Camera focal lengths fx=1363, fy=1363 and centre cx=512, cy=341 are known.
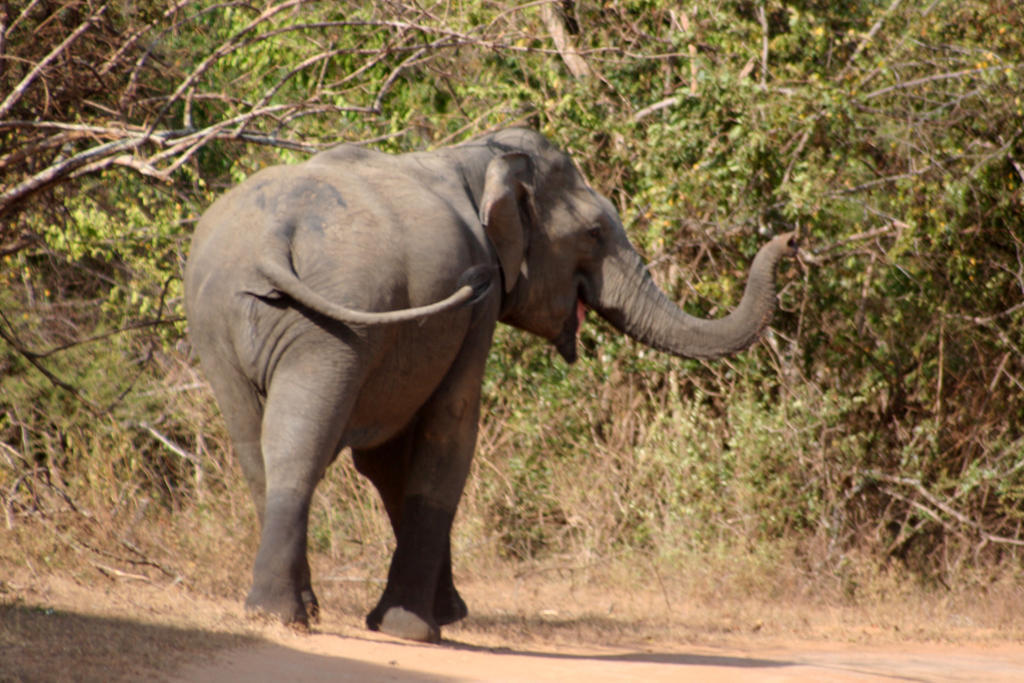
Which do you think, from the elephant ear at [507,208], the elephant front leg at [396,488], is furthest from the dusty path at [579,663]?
the elephant ear at [507,208]

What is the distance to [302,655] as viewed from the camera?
5262 mm

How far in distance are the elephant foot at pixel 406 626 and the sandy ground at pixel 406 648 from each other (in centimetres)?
9

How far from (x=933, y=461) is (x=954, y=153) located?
2.26m

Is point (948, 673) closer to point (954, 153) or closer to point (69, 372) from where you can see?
point (954, 153)

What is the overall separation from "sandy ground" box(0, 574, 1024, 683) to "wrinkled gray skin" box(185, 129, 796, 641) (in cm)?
39

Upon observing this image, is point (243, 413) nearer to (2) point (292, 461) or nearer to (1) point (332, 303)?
(2) point (292, 461)

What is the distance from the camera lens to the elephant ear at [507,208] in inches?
266

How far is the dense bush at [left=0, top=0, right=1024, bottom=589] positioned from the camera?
9.48 m

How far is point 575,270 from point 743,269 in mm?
3498

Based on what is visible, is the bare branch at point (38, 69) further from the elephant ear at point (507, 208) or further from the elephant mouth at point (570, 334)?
the elephant mouth at point (570, 334)

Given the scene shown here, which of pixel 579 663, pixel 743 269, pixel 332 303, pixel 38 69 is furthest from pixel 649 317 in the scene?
pixel 38 69

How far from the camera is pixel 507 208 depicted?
22.3 feet

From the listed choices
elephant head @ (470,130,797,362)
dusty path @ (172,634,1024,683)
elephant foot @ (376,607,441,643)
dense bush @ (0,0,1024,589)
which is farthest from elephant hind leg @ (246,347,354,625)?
dense bush @ (0,0,1024,589)

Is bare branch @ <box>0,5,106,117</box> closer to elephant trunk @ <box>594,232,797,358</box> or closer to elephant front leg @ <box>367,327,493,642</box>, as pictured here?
elephant front leg @ <box>367,327,493,642</box>
